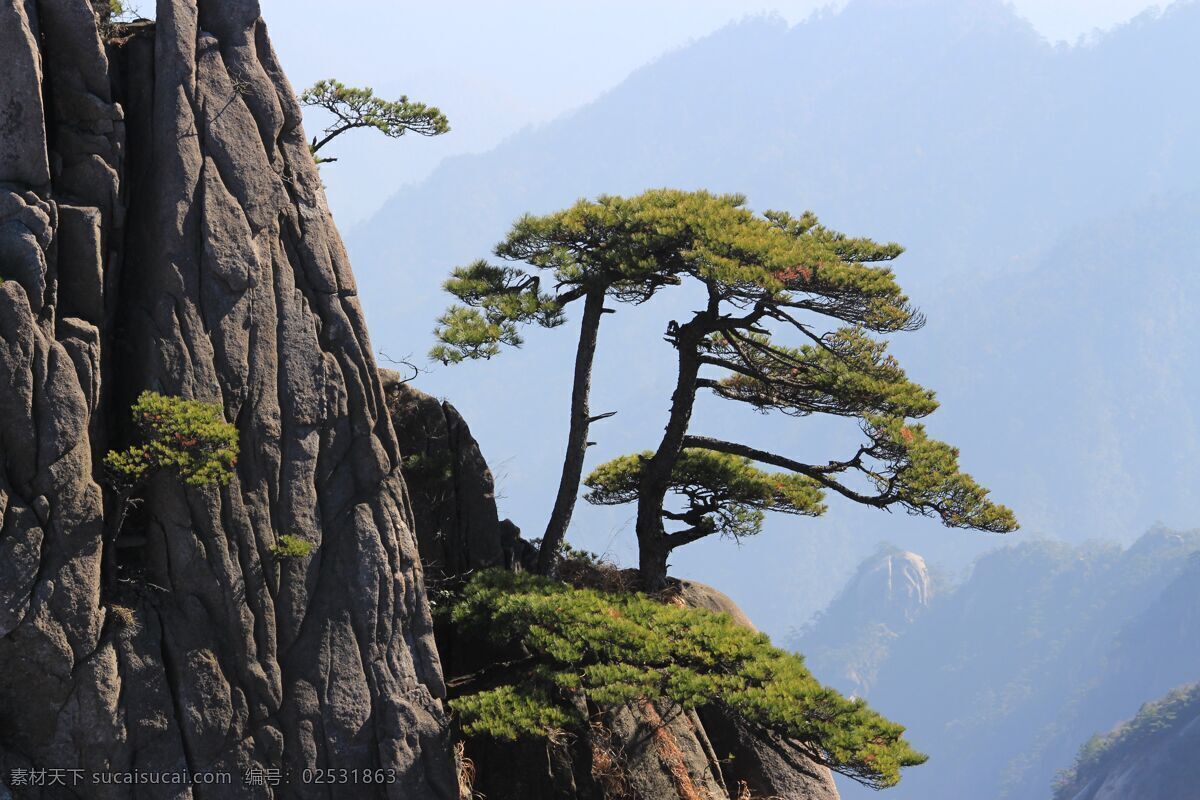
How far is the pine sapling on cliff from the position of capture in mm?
8039

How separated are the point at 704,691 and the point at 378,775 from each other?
2702mm

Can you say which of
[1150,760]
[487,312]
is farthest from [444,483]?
[1150,760]

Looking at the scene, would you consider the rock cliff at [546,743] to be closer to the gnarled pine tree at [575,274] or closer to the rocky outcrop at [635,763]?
the rocky outcrop at [635,763]

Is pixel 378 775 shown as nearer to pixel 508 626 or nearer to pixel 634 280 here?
pixel 508 626

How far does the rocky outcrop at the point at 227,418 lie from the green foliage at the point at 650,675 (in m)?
0.75

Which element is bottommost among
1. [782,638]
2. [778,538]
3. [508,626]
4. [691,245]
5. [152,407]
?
[508,626]

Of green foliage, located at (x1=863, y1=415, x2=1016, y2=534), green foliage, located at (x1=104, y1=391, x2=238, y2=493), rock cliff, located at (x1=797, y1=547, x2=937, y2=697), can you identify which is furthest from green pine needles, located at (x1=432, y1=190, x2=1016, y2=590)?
rock cliff, located at (x1=797, y1=547, x2=937, y2=697)

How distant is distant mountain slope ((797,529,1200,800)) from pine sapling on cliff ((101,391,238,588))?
94.1 metres

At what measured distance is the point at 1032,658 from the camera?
119562 millimetres

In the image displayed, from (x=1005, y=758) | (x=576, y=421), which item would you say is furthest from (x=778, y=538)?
(x=576, y=421)

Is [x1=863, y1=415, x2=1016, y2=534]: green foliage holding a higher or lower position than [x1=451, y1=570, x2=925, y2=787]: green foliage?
higher

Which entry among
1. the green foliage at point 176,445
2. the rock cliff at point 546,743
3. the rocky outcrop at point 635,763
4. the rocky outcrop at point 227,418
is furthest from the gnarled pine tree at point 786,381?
the green foliage at point 176,445

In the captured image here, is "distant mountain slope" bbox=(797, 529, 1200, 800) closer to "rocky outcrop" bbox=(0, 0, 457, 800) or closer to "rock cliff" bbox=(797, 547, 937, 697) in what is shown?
"rock cliff" bbox=(797, 547, 937, 697)

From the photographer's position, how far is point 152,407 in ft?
26.4
